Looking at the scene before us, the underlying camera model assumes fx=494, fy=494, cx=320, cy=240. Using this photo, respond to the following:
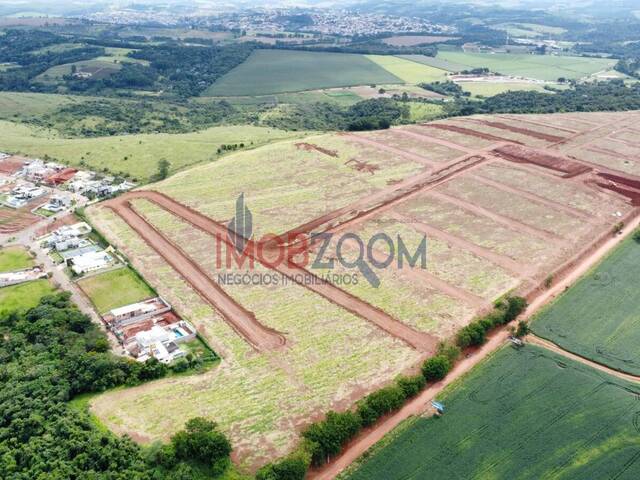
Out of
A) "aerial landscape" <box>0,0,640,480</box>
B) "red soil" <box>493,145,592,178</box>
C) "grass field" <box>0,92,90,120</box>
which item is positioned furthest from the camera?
"grass field" <box>0,92,90,120</box>

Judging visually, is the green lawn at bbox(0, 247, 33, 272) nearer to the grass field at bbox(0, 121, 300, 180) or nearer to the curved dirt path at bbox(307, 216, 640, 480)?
the grass field at bbox(0, 121, 300, 180)

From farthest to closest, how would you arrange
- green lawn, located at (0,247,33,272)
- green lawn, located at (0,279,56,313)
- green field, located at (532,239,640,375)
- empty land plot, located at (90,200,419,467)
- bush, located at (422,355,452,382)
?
green lawn, located at (0,247,33,272), green lawn, located at (0,279,56,313), green field, located at (532,239,640,375), bush, located at (422,355,452,382), empty land plot, located at (90,200,419,467)

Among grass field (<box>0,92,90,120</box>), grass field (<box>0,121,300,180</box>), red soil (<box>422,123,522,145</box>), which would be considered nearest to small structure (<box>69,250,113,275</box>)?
grass field (<box>0,121,300,180</box>)

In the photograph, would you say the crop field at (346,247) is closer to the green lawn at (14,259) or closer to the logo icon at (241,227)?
the logo icon at (241,227)

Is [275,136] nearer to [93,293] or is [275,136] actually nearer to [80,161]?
[80,161]

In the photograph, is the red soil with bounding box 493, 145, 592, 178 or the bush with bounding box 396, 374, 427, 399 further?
the red soil with bounding box 493, 145, 592, 178

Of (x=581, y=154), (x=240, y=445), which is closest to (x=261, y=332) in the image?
(x=240, y=445)
